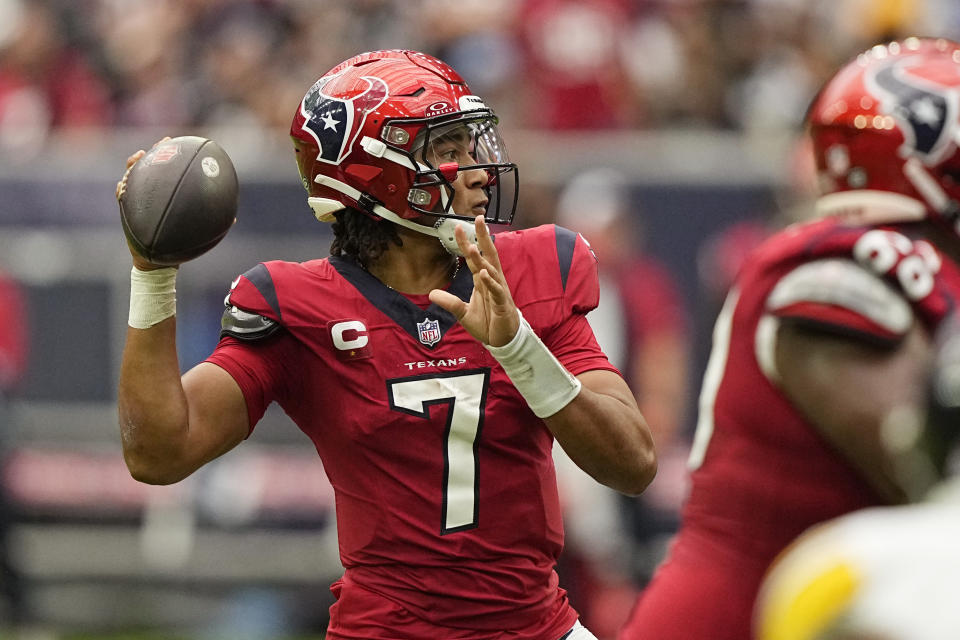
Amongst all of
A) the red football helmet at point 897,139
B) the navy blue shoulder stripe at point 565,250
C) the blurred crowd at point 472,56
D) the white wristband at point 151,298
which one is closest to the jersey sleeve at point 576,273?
the navy blue shoulder stripe at point 565,250

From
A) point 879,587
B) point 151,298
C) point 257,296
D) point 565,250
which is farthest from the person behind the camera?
point 565,250

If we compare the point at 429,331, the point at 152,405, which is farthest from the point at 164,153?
the point at 429,331

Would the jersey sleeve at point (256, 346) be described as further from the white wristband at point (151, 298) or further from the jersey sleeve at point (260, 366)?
the white wristband at point (151, 298)

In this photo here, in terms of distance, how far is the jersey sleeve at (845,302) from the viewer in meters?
2.70

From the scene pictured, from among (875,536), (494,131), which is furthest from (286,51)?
(875,536)

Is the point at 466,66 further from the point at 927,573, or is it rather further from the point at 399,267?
the point at 927,573

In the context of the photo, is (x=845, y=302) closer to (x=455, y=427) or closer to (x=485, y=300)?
(x=485, y=300)

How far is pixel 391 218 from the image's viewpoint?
346 cm

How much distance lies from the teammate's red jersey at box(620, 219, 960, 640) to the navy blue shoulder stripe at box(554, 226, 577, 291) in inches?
14.8

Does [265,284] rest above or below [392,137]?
below

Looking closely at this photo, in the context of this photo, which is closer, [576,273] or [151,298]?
[151,298]

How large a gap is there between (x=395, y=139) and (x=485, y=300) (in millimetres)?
508

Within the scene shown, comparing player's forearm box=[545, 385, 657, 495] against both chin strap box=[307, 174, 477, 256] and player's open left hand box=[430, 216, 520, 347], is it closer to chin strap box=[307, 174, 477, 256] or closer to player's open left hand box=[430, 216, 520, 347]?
player's open left hand box=[430, 216, 520, 347]

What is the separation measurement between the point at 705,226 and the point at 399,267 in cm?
474
